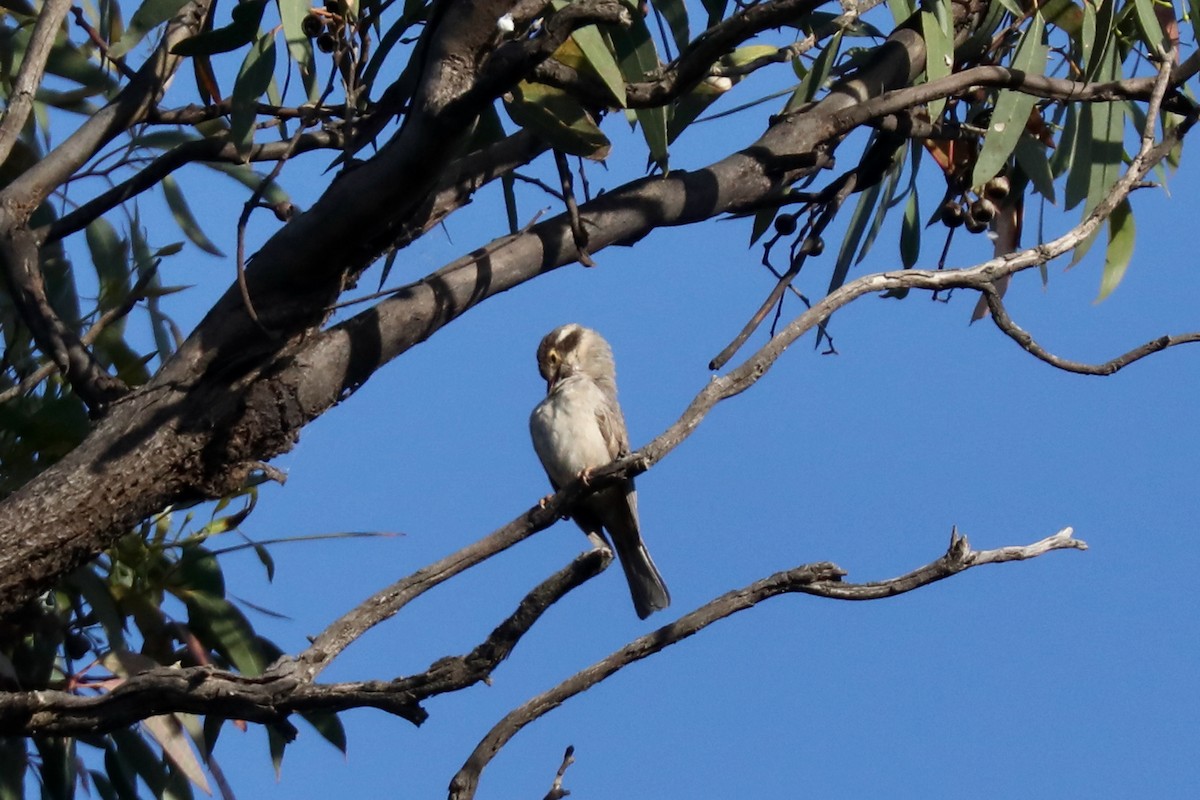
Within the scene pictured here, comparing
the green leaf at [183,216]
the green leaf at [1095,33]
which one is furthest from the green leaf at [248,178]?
the green leaf at [1095,33]

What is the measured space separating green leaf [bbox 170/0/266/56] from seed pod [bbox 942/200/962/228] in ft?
5.47

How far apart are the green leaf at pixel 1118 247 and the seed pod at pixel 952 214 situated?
50 centimetres

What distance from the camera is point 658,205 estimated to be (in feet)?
9.27

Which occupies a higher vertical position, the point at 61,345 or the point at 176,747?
the point at 61,345

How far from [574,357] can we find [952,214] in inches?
65.1

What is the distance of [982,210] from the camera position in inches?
138

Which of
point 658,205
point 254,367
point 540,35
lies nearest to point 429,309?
point 254,367

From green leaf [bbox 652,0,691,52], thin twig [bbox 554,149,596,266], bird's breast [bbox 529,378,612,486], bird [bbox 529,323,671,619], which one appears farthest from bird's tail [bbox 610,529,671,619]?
thin twig [bbox 554,149,596,266]

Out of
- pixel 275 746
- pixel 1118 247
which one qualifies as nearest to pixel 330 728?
pixel 275 746

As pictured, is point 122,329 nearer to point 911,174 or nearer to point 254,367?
point 254,367

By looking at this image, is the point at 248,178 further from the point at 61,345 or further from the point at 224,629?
the point at 61,345

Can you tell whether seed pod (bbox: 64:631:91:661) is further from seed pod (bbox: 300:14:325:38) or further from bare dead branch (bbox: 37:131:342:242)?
seed pod (bbox: 300:14:325:38)

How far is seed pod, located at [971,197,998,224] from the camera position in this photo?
3498mm

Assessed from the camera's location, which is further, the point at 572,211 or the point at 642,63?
the point at 642,63
